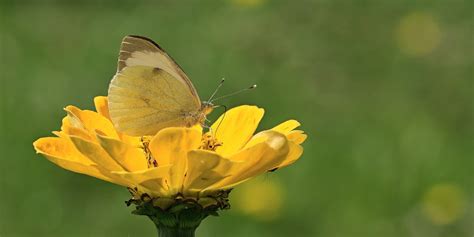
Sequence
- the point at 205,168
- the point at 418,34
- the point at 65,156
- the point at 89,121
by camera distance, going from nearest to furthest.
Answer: the point at 205,168 → the point at 65,156 → the point at 89,121 → the point at 418,34

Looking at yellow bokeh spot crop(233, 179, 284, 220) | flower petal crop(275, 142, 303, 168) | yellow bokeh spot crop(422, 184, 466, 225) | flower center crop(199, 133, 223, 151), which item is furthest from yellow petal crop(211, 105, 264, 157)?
yellow bokeh spot crop(422, 184, 466, 225)

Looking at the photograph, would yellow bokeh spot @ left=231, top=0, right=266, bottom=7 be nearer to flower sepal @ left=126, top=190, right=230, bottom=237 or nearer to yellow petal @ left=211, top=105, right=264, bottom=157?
yellow petal @ left=211, top=105, right=264, bottom=157

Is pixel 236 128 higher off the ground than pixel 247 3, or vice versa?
pixel 247 3

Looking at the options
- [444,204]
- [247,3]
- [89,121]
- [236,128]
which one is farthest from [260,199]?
[247,3]

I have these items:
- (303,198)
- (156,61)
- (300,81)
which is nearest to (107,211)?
(303,198)

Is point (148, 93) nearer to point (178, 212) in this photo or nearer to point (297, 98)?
point (178, 212)

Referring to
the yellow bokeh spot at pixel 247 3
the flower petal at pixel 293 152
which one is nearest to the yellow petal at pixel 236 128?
the flower petal at pixel 293 152

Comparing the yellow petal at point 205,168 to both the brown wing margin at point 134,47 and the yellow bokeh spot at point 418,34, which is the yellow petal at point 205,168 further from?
the yellow bokeh spot at point 418,34
